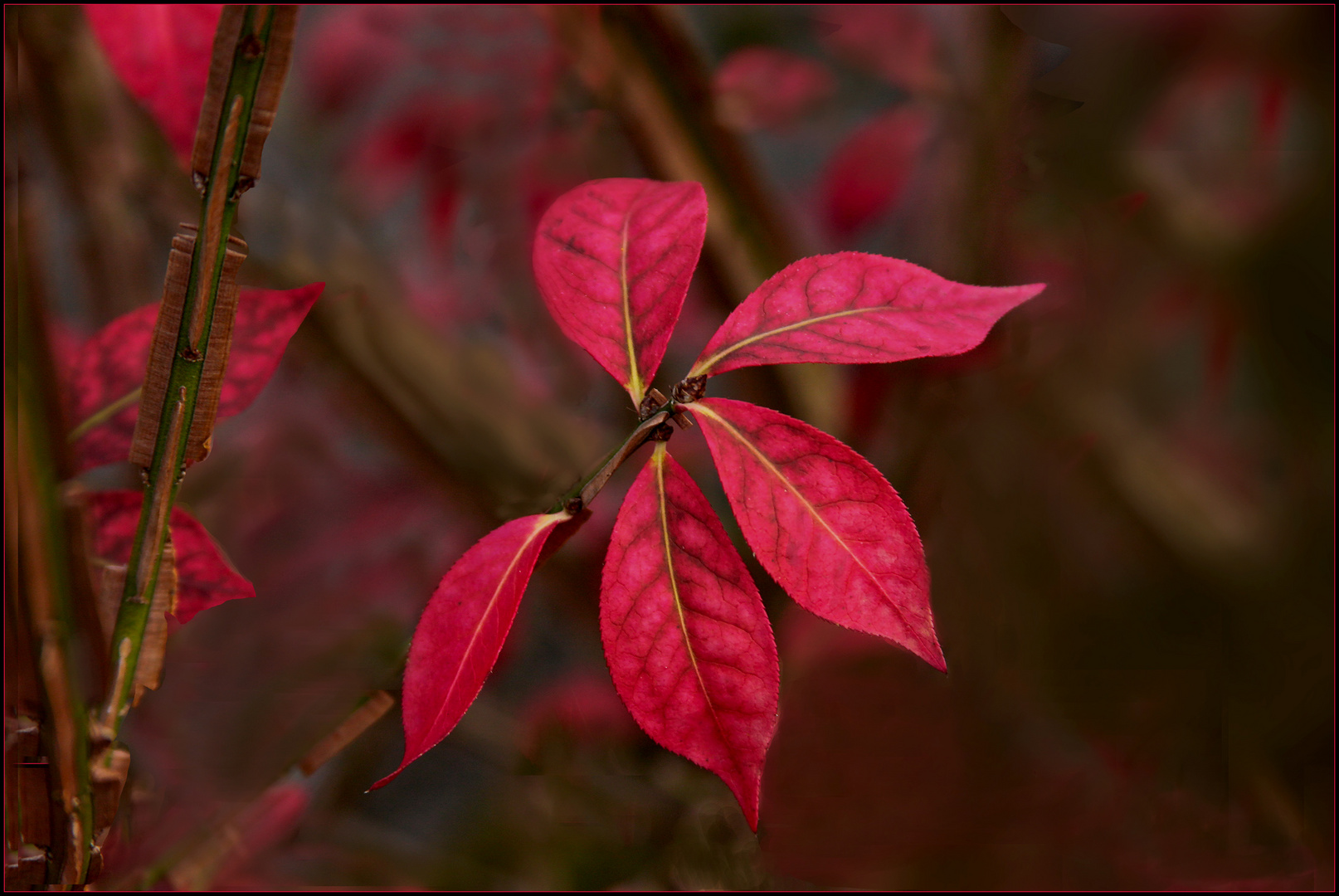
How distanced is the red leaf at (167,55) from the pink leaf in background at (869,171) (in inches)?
18.8

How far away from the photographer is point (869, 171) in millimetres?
633

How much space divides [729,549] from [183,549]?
215mm

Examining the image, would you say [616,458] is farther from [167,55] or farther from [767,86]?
[767,86]

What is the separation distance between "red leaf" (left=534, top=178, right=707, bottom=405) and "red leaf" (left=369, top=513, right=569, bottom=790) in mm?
60

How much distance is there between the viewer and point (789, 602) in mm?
590

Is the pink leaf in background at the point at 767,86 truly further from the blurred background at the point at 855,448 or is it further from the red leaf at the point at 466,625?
the red leaf at the point at 466,625

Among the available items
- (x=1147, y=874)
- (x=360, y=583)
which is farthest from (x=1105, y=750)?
(x=360, y=583)

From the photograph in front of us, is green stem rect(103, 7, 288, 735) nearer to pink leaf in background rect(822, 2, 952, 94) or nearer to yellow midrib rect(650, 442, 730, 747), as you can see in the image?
yellow midrib rect(650, 442, 730, 747)

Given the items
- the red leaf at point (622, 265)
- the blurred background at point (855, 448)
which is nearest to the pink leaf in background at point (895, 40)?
the blurred background at point (855, 448)

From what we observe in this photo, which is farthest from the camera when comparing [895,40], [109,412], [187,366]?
[895,40]

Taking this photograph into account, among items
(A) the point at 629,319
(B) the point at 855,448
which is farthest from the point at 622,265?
(B) the point at 855,448

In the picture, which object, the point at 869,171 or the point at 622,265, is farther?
the point at 869,171

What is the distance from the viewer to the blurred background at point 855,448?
0.56 m

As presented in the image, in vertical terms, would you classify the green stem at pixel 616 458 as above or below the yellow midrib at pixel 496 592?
above
